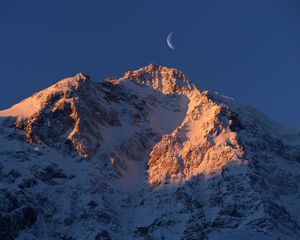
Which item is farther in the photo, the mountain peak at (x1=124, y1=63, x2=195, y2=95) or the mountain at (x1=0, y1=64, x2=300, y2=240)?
the mountain peak at (x1=124, y1=63, x2=195, y2=95)

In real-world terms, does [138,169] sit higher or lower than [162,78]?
lower

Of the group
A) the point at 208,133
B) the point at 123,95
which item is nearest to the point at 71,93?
the point at 123,95

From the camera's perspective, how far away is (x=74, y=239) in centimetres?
13475

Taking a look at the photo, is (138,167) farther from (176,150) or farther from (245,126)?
(245,126)

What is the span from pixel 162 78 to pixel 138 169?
3934 cm

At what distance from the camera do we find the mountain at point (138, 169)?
13725 centimetres

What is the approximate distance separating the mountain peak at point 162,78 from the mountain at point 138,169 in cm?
283

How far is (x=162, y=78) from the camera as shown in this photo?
193875 millimetres

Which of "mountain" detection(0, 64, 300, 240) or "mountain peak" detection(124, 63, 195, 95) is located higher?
"mountain peak" detection(124, 63, 195, 95)

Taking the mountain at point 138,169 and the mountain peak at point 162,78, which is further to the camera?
the mountain peak at point 162,78

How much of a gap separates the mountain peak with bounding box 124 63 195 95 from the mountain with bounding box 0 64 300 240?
9.29 ft

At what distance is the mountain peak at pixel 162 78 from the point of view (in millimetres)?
188000

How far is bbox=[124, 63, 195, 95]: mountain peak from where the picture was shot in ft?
617

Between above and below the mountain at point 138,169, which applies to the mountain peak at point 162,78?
above
